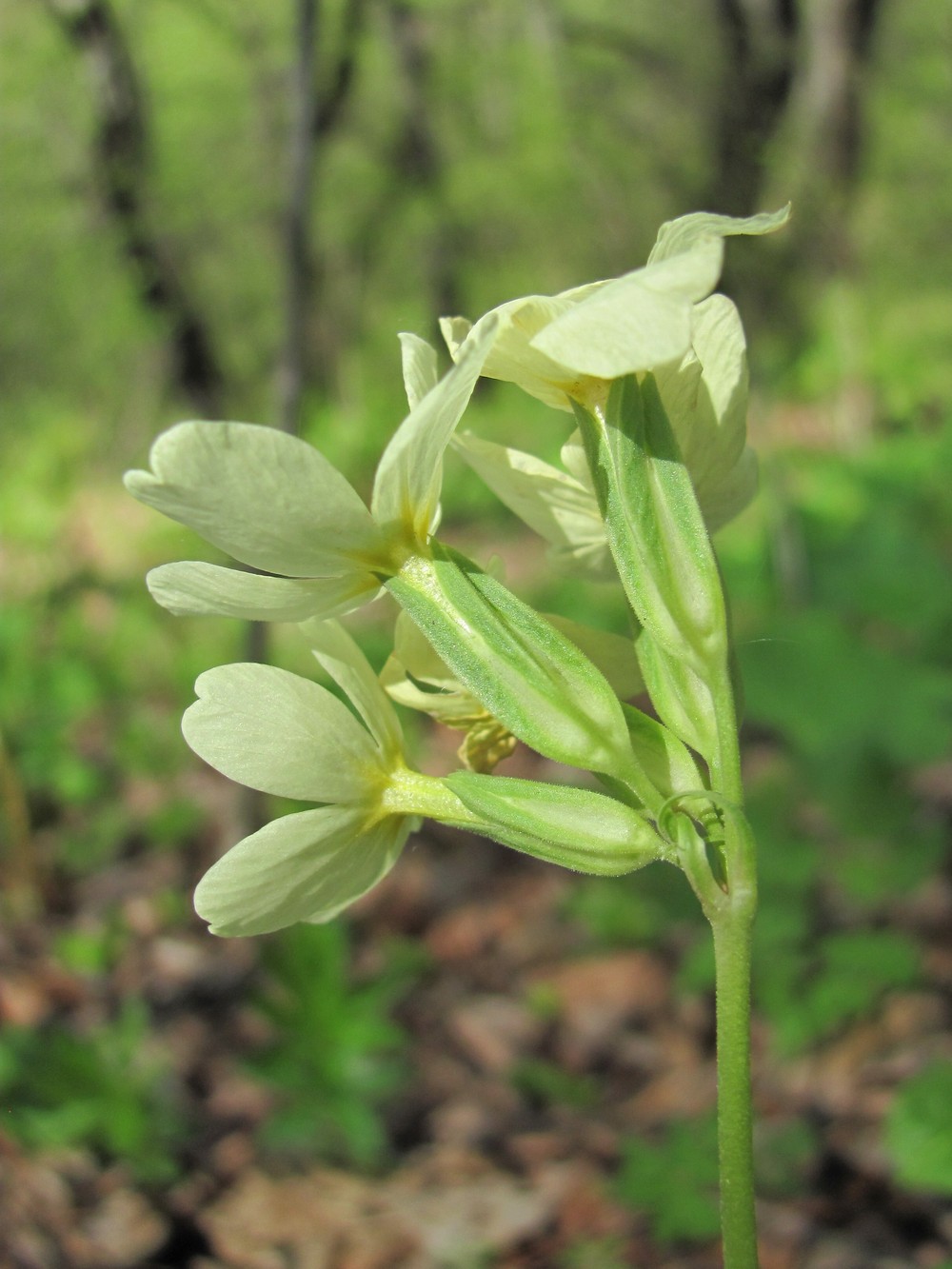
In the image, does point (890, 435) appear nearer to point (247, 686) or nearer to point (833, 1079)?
point (833, 1079)

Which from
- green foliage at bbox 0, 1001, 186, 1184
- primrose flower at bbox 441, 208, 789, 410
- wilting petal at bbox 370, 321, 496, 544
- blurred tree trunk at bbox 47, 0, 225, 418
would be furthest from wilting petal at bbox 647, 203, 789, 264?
blurred tree trunk at bbox 47, 0, 225, 418

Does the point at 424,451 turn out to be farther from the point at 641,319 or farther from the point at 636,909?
the point at 636,909

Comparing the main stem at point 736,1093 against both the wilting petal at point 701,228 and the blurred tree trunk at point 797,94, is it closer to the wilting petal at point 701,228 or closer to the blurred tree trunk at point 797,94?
the wilting petal at point 701,228

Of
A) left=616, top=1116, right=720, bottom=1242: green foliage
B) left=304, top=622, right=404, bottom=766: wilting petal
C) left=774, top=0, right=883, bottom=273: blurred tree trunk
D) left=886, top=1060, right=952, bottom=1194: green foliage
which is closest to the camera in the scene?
left=304, top=622, right=404, bottom=766: wilting petal

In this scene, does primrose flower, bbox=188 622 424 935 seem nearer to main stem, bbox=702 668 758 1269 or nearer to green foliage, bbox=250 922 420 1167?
main stem, bbox=702 668 758 1269

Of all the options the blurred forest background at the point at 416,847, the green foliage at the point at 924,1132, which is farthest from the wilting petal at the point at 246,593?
the green foliage at the point at 924,1132
